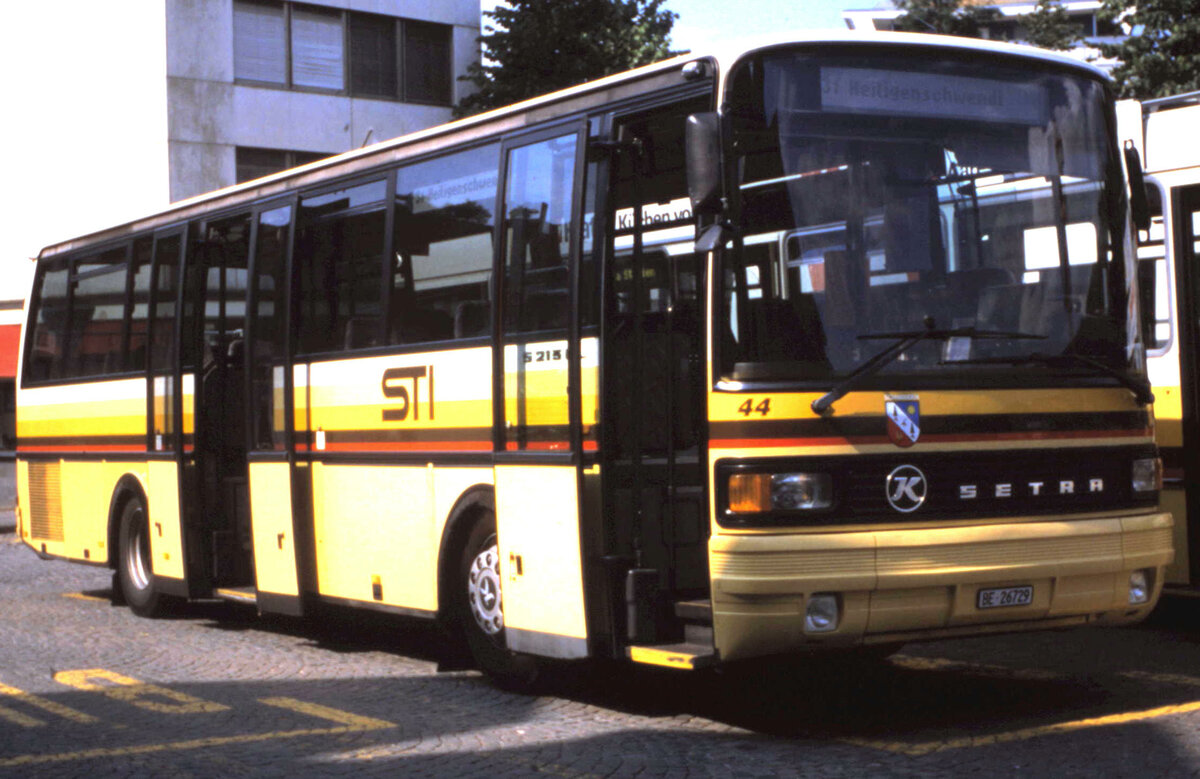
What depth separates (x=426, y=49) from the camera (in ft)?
124

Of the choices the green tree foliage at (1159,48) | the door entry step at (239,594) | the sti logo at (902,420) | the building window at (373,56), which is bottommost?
the door entry step at (239,594)

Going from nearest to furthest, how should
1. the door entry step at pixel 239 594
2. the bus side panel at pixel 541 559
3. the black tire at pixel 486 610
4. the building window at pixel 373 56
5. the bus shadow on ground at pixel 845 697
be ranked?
the bus shadow on ground at pixel 845 697 < the bus side panel at pixel 541 559 < the black tire at pixel 486 610 < the door entry step at pixel 239 594 < the building window at pixel 373 56

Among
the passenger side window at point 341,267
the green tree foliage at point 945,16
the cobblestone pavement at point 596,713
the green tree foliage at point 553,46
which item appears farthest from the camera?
the green tree foliage at point 945,16

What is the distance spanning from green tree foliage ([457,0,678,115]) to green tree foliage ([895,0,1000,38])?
11.4 meters

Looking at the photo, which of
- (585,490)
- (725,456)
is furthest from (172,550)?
(725,456)

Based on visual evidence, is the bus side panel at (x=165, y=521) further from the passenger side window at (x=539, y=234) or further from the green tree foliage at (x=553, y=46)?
the green tree foliage at (x=553, y=46)

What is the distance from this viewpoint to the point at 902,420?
25.5 feet

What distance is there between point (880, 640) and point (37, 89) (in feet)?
102

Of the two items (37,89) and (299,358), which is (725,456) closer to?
(299,358)

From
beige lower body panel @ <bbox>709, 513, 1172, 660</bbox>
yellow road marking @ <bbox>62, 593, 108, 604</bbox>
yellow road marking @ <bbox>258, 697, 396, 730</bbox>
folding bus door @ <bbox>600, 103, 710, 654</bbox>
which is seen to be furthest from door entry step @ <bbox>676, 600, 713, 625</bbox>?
yellow road marking @ <bbox>62, 593, 108, 604</bbox>

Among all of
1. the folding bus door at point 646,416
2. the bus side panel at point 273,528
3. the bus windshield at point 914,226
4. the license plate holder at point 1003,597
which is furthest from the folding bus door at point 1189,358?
the bus side panel at point 273,528

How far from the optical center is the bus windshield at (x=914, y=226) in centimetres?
Result: 771

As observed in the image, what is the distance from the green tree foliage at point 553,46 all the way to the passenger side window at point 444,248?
72.2 ft

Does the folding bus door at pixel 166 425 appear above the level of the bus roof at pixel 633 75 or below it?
below
